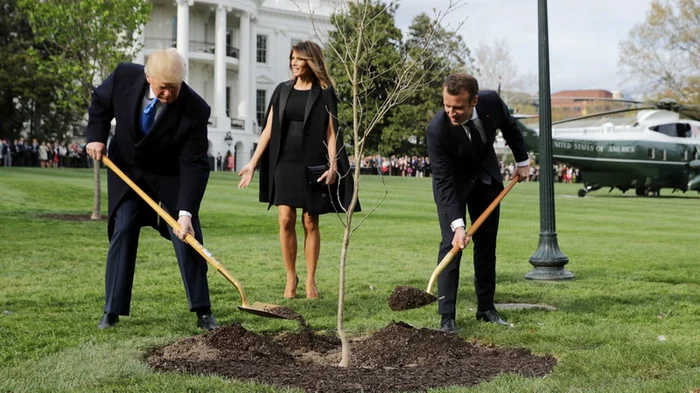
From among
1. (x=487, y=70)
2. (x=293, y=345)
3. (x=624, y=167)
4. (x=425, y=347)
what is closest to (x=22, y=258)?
(x=293, y=345)

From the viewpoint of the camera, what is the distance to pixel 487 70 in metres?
78.5

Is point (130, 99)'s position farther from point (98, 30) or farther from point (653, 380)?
point (98, 30)

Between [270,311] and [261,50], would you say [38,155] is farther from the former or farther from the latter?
[270,311]

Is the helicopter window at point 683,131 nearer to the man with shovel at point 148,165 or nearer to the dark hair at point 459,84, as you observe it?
the dark hair at point 459,84

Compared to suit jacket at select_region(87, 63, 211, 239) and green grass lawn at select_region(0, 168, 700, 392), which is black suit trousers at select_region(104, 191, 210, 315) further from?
green grass lawn at select_region(0, 168, 700, 392)

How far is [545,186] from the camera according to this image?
9.62 meters

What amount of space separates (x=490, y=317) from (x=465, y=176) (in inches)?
42.0

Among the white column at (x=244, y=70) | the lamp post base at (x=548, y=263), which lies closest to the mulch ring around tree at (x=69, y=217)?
the lamp post base at (x=548, y=263)

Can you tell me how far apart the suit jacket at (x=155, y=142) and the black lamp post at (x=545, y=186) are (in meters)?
4.22

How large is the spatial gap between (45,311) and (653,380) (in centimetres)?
450

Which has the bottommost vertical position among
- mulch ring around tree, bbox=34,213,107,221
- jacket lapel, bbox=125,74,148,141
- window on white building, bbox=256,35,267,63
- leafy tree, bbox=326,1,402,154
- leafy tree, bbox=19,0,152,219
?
mulch ring around tree, bbox=34,213,107,221

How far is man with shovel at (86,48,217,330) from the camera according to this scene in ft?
20.8

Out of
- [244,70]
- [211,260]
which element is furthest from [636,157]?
[244,70]

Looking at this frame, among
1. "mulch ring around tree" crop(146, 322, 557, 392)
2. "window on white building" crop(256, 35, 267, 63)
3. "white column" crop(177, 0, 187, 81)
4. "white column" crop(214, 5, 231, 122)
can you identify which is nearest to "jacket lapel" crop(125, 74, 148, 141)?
"mulch ring around tree" crop(146, 322, 557, 392)
